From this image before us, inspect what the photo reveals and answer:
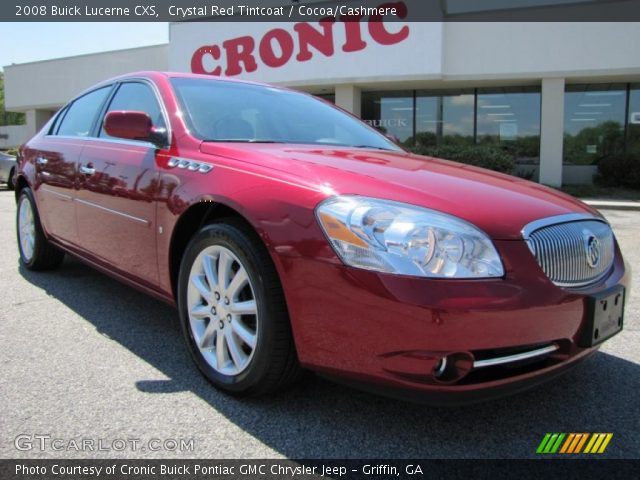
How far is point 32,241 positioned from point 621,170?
570 inches

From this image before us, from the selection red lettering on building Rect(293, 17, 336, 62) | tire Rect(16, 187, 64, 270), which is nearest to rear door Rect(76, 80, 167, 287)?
tire Rect(16, 187, 64, 270)

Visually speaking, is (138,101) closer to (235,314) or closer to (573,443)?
(235,314)

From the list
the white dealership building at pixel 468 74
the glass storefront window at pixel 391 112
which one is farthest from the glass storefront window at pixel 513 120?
the glass storefront window at pixel 391 112

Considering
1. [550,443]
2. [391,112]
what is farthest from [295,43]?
[550,443]

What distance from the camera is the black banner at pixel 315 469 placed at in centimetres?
193

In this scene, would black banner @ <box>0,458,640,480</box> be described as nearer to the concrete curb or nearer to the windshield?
the windshield

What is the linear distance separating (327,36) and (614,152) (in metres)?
8.92

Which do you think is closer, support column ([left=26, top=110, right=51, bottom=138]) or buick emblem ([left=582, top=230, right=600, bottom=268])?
buick emblem ([left=582, top=230, right=600, bottom=268])

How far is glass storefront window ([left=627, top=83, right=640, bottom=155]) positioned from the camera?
51.1ft

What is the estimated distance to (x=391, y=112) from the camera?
17.6m

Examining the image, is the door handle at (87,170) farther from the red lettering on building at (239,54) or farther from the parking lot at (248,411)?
the red lettering on building at (239,54)

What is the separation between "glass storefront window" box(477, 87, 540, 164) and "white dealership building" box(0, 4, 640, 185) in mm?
30

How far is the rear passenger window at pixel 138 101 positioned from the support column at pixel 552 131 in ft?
45.0

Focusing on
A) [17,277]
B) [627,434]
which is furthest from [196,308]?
[17,277]
